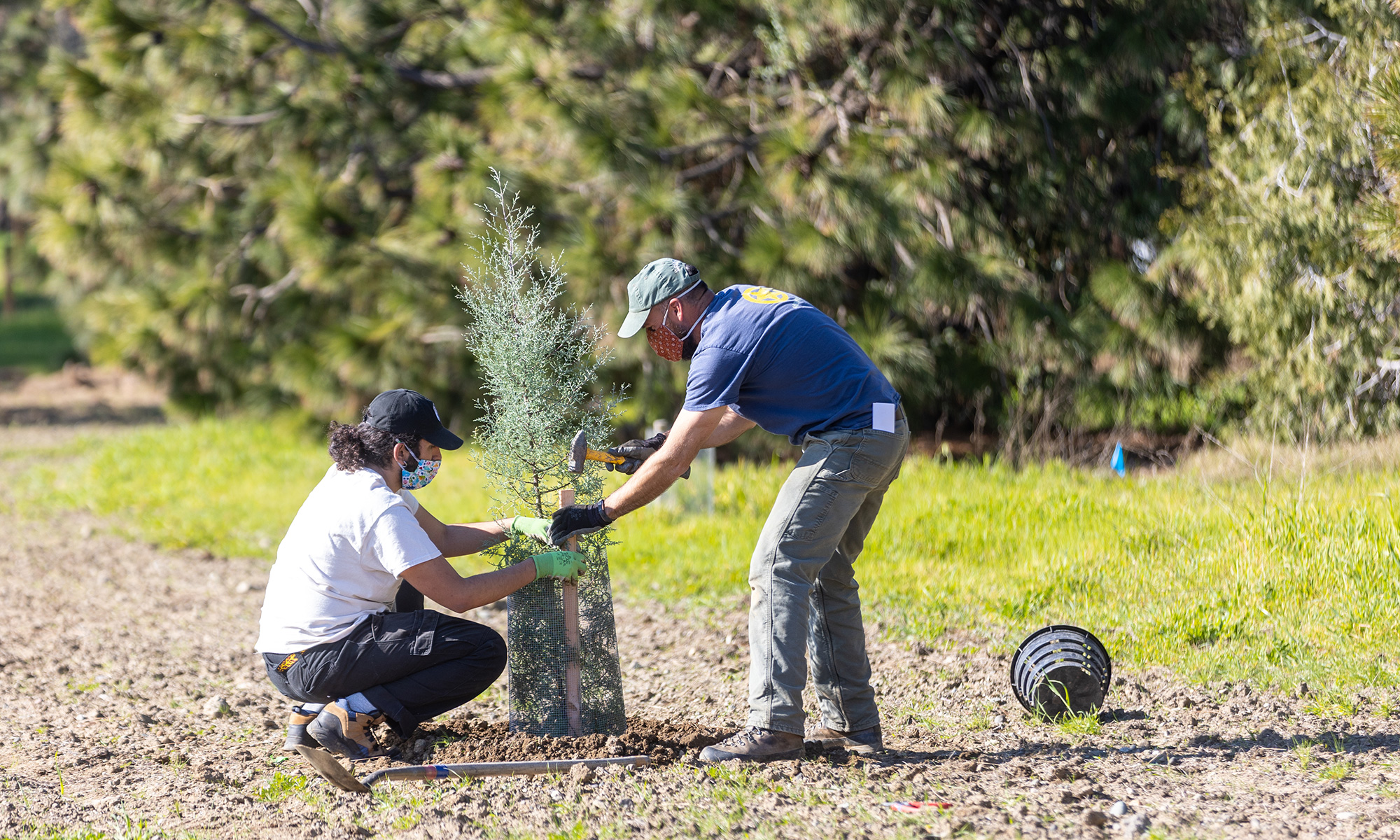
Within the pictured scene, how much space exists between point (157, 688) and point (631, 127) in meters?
5.18

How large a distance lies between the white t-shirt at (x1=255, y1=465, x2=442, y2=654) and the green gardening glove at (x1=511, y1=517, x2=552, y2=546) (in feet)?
0.99

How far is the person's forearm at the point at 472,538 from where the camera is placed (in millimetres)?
4066

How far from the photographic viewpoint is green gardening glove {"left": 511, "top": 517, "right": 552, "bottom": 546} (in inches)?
154

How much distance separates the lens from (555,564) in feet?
12.7

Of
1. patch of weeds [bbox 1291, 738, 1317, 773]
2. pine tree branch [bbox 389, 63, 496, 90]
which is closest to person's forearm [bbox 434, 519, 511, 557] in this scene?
patch of weeds [bbox 1291, 738, 1317, 773]

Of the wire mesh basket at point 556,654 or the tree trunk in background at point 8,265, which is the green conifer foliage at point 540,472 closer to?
the wire mesh basket at point 556,654

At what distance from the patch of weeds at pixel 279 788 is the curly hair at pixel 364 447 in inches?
38.4

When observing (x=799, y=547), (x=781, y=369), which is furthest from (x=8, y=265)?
(x=799, y=547)

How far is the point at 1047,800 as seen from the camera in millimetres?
3459

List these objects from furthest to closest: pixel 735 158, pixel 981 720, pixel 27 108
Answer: pixel 27 108
pixel 735 158
pixel 981 720

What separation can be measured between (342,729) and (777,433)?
5.47ft

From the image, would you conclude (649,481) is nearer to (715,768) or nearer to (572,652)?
(572,652)

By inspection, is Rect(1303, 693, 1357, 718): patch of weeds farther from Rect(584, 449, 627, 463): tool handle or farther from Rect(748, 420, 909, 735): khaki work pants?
Rect(584, 449, 627, 463): tool handle

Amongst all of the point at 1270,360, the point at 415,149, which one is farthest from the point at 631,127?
the point at 1270,360
